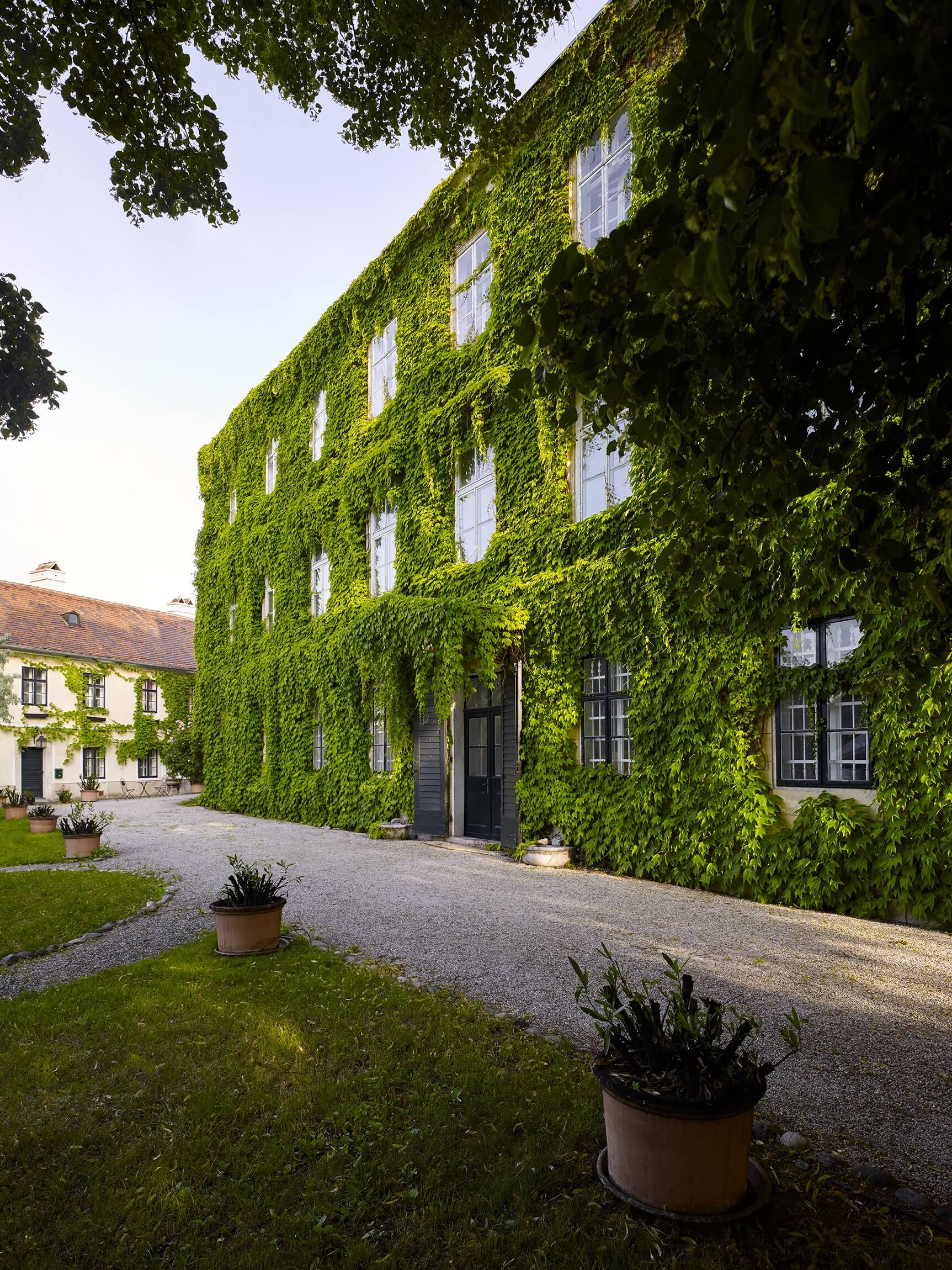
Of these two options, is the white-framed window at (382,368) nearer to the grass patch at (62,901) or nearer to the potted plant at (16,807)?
the grass patch at (62,901)

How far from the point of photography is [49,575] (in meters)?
38.4

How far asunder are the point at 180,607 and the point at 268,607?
25213 millimetres

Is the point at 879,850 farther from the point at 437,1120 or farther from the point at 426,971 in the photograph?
the point at 437,1120

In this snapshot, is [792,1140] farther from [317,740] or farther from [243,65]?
[317,740]

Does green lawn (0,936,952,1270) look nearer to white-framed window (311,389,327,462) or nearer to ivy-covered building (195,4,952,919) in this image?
ivy-covered building (195,4,952,919)

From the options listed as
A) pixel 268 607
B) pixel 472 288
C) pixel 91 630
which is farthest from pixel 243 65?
pixel 91 630

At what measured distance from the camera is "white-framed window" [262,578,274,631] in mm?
20453

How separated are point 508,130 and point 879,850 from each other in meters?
6.98

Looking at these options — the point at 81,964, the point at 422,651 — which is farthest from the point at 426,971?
the point at 422,651

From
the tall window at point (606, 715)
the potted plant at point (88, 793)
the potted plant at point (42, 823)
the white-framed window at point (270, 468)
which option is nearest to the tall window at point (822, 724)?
the tall window at point (606, 715)

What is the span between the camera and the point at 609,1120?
113 inches

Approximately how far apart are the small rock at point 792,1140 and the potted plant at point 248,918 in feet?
13.3

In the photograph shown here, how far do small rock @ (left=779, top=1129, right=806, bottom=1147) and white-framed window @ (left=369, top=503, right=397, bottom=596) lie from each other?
13.1 metres

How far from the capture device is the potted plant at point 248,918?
6.21 metres
